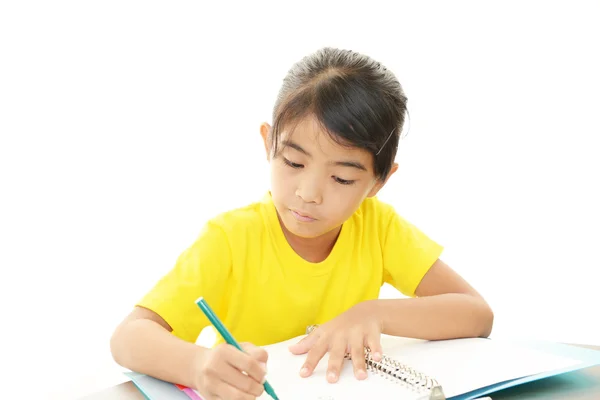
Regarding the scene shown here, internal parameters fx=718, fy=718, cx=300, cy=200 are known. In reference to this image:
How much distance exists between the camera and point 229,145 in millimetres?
1762

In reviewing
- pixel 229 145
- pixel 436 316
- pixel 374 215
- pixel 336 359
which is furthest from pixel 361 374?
pixel 229 145

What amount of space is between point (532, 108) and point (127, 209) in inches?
44.9

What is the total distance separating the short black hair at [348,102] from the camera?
3.13 ft

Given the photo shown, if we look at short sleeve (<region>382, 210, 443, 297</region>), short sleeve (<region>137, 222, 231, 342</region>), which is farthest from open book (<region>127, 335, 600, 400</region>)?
short sleeve (<region>382, 210, 443, 297</region>)

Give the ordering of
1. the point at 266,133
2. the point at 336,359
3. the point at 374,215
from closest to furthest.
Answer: the point at 336,359 < the point at 266,133 < the point at 374,215

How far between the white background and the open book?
0.50m

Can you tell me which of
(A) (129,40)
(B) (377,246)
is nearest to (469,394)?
(B) (377,246)

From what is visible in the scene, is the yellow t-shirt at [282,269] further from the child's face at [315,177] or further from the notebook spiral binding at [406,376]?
the notebook spiral binding at [406,376]

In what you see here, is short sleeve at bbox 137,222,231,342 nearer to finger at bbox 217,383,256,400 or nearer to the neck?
the neck

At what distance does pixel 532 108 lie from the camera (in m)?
2.01

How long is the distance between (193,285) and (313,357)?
9.8 inches

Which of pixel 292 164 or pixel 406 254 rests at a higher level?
pixel 292 164

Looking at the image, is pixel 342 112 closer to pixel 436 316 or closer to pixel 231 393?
pixel 436 316

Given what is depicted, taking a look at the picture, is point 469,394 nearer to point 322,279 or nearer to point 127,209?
point 322,279
